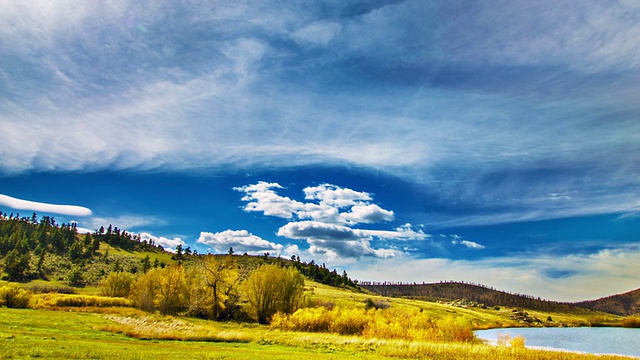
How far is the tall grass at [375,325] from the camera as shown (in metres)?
56.4

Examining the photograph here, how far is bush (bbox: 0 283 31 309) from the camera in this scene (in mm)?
59584

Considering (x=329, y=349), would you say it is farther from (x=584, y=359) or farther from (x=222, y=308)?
(x=222, y=308)

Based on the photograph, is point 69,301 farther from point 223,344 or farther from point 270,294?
point 223,344

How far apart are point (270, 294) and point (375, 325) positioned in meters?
26.4

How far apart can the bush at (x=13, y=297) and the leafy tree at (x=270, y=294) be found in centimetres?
3719

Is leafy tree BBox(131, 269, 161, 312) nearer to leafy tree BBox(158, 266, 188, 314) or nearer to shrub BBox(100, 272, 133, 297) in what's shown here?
leafy tree BBox(158, 266, 188, 314)

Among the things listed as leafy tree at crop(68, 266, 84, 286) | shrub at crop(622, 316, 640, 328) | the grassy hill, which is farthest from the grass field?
shrub at crop(622, 316, 640, 328)

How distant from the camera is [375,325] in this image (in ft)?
194

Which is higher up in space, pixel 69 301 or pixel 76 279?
pixel 69 301

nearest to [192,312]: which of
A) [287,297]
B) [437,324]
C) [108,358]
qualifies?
[287,297]

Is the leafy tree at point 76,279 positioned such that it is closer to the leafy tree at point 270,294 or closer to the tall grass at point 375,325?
the leafy tree at point 270,294

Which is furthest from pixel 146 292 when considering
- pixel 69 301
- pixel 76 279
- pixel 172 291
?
pixel 76 279

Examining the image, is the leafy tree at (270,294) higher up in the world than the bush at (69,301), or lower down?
higher up

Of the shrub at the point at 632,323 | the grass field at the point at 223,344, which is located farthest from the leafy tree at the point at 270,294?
the shrub at the point at 632,323
